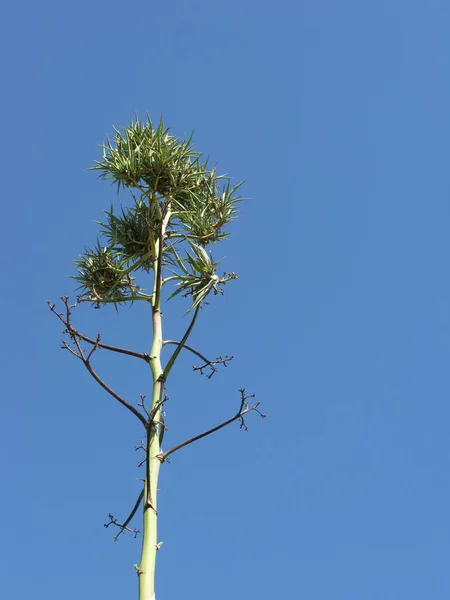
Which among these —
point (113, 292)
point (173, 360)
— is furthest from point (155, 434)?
point (113, 292)

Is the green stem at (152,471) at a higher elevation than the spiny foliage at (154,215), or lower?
lower

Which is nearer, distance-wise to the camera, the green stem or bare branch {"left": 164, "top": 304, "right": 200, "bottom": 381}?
the green stem

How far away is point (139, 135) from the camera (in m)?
6.28

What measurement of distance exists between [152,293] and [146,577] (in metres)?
2.42

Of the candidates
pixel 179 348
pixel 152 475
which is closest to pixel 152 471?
pixel 152 475

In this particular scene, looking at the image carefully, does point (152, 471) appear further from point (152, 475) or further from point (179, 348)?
point (179, 348)

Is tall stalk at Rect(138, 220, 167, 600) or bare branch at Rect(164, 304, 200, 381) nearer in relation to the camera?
tall stalk at Rect(138, 220, 167, 600)

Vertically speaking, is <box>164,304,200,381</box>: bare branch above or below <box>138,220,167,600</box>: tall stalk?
above

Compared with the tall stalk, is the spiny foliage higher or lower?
higher

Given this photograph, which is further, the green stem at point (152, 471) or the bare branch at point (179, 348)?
the bare branch at point (179, 348)

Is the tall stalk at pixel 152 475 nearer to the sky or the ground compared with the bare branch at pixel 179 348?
nearer to the ground

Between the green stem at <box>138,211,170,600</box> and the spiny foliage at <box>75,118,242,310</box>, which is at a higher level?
the spiny foliage at <box>75,118,242,310</box>

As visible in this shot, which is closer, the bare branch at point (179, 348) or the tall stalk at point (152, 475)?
the tall stalk at point (152, 475)

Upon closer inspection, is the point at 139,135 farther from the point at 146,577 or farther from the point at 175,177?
the point at 146,577
